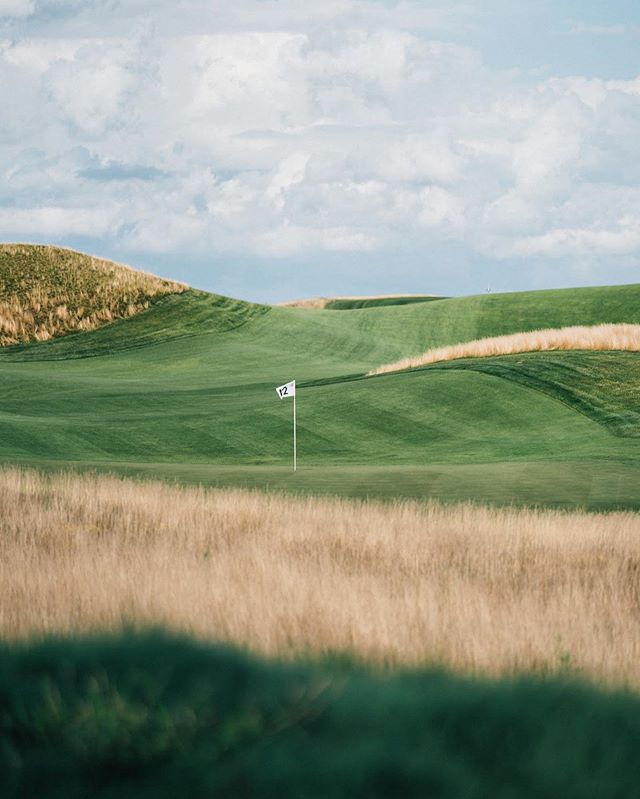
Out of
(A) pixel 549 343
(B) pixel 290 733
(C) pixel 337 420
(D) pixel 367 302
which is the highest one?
(D) pixel 367 302

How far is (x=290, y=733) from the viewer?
448 cm

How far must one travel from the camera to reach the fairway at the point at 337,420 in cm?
1609

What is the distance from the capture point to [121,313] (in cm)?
5069

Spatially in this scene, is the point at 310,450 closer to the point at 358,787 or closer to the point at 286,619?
the point at 286,619

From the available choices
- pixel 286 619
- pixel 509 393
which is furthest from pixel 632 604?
pixel 509 393

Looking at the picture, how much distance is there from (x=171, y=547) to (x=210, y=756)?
22.4 ft

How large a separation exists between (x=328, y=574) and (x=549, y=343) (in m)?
23.9

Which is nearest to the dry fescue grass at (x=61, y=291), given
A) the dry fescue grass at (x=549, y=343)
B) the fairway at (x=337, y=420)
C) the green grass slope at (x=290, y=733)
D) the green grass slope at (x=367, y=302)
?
the fairway at (x=337, y=420)

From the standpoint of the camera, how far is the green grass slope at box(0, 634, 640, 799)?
4.11m

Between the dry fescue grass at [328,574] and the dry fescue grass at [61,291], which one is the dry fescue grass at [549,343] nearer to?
the dry fescue grass at [328,574]

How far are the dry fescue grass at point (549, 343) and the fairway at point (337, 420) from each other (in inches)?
57.2

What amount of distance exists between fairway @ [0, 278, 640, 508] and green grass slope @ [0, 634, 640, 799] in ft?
31.5

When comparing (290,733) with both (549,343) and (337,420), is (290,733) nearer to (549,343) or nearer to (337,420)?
(337,420)

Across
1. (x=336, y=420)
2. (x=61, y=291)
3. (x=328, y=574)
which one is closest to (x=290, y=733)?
(x=328, y=574)
